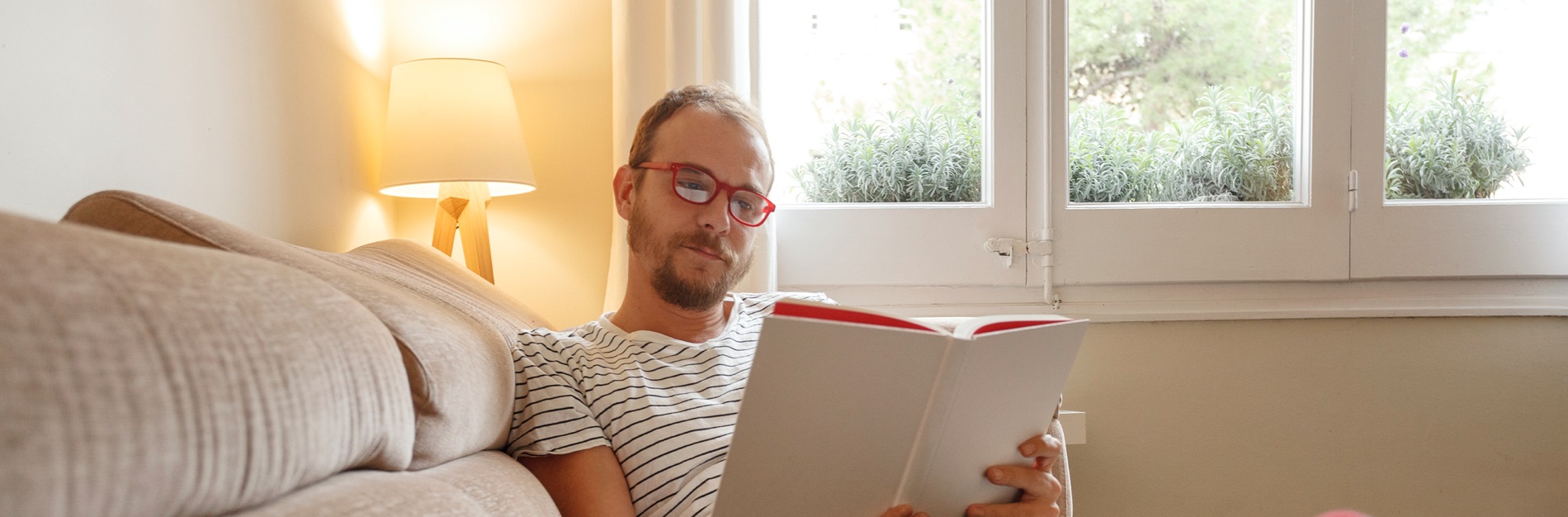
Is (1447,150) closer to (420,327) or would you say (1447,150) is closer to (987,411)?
(987,411)

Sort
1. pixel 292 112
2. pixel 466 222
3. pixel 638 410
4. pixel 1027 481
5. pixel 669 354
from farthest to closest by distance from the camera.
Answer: pixel 466 222 → pixel 292 112 → pixel 669 354 → pixel 638 410 → pixel 1027 481

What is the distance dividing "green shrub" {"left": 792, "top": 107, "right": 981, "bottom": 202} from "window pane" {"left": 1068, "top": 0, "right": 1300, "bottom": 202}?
26 centimetres

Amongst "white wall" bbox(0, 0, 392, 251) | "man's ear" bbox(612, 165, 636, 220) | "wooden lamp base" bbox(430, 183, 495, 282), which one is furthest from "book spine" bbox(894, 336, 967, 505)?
"wooden lamp base" bbox(430, 183, 495, 282)

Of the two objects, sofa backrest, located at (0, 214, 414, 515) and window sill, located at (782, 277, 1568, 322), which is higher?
sofa backrest, located at (0, 214, 414, 515)

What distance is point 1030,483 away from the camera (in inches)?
40.1

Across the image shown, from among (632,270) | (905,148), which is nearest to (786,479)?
(632,270)

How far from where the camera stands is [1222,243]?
2.18 meters

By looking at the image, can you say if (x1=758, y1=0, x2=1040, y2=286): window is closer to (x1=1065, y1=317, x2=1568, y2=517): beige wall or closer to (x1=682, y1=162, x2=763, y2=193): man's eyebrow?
(x1=1065, y1=317, x2=1568, y2=517): beige wall

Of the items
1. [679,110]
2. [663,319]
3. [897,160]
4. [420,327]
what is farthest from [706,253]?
[897,160]

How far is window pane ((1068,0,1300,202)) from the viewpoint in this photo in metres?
2.23

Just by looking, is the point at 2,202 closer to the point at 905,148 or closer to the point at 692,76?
the point at 692,76

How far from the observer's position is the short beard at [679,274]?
1.34 meters

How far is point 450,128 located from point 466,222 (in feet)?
0.69

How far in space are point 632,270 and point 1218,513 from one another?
157cm
